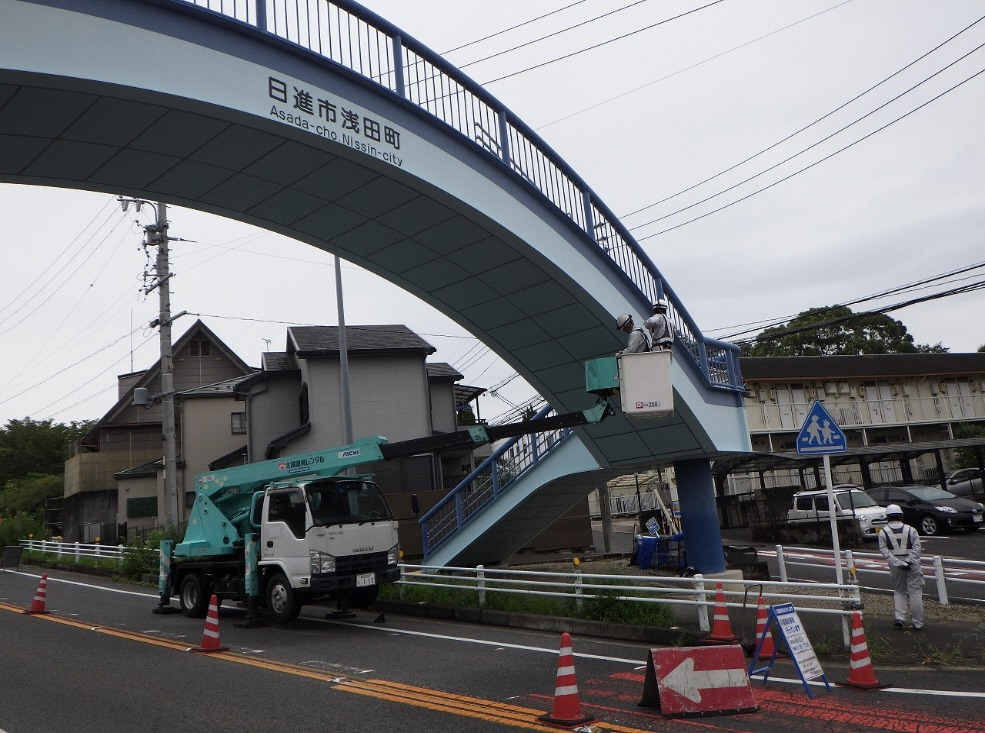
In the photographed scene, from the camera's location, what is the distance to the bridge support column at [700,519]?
15.4 metres

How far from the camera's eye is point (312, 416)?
30.4 metres

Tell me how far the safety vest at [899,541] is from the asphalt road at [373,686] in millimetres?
Answer: 2313

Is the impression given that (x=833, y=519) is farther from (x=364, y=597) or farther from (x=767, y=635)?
(x=364, y=597)

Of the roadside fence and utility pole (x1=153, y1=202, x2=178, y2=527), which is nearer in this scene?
the roadside fence

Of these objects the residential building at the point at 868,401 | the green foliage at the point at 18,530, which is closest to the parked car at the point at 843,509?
the residential building at the point at 868,401

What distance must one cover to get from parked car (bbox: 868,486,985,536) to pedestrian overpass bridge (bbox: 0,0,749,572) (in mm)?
12870

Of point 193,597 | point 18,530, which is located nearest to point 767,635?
point 193,597

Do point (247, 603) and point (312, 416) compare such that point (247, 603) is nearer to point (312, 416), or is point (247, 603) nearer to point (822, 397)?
point (312, 416)

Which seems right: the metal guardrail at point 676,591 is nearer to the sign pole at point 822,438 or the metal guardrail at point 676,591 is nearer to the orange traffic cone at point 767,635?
the orange traffic cone at point 767,635

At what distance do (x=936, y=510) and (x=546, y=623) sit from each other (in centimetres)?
1783

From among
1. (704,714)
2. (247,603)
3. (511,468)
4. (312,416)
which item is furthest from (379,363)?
(704,714)

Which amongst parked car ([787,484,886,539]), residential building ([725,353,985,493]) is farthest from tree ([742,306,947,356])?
parked car ([787,484,886,539])

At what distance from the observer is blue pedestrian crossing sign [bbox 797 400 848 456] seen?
1040cm

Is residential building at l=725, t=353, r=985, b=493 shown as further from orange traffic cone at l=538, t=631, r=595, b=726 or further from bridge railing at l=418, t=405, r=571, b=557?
orange traffic cone at l=538, t=631, r=595, b=726
